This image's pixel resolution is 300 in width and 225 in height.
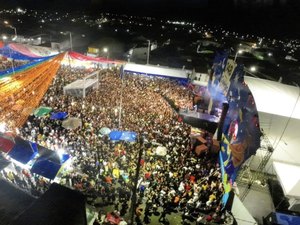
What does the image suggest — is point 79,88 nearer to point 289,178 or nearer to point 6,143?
point 6,143

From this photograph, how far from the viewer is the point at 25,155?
36.3 ft

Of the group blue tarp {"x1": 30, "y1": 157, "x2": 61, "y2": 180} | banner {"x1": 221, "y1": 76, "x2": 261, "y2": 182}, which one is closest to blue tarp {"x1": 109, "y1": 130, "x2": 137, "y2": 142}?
blue tarp {"x1": 30, "y1": 157, "x2": 61, "y2": 180}

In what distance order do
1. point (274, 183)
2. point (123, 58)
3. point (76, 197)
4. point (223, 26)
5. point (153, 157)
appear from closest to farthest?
1. point (76, 197)
2. point (274, 183)
3. point (153, 157)
4. point (123, 58)
5. point (223, 26)

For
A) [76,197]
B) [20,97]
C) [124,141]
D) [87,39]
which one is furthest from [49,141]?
[87,39]

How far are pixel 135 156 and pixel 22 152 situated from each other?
5792 mm

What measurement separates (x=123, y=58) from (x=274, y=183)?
28.2m

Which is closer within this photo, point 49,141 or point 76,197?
Answer: point 76,197

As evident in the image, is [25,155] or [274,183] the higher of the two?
[25,155]

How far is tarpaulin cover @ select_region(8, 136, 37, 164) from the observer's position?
433 inches

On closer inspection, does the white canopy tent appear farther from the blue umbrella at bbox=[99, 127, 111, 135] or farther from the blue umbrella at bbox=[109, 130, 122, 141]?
the blue umbrella at bbox=[109, 130, 122, 141]

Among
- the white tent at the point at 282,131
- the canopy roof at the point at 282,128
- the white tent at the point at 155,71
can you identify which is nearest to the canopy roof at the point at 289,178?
the white tent at the point at 282,131

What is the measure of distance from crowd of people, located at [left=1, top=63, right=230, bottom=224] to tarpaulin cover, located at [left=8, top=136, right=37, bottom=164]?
1489mm

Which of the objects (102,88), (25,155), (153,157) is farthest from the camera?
(102,88)

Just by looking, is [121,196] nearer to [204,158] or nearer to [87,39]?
[204,158]
